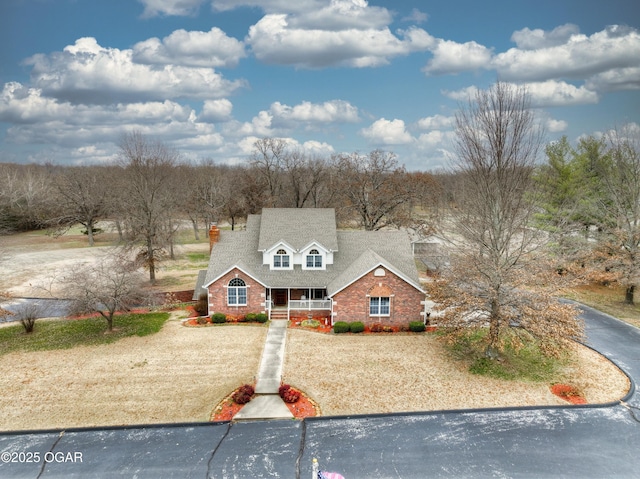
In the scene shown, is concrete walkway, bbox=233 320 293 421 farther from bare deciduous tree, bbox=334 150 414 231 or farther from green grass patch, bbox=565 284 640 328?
bare deciduous tree, bbox=334 150 414 231

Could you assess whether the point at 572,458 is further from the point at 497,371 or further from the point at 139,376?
the point at 139,376

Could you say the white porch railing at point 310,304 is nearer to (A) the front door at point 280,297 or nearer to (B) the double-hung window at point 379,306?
(A) the front door at point 280,297

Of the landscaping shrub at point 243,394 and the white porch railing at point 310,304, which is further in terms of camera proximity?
the white porch railing at point 310,304

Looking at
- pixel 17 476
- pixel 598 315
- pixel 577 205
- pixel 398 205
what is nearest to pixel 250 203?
pixel 398 205

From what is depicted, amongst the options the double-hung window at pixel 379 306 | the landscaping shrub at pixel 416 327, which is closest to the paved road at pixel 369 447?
the landscaping shrub at pixel 416 327

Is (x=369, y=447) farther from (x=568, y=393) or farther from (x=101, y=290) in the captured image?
(x=101, y=290)

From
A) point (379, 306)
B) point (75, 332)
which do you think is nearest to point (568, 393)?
point (379, 306)

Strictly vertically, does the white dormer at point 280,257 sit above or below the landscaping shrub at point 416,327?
above
